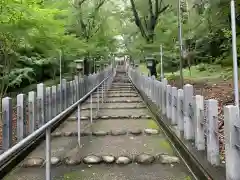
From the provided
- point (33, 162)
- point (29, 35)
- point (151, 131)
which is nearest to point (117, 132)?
point (151, 131)

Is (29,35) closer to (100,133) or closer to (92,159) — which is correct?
(100,133)

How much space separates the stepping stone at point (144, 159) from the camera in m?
5.97

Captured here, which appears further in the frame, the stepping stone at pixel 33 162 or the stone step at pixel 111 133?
the stone step at pixel 111 133

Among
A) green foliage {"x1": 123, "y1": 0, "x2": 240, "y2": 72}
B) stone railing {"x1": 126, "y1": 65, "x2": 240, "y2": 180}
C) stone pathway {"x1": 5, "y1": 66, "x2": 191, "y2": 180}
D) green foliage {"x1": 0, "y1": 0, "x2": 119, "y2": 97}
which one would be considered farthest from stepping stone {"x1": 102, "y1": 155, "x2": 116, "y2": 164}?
green foliage {"x1": 123, "y1": 0, "x2": 240, "y2": 72}

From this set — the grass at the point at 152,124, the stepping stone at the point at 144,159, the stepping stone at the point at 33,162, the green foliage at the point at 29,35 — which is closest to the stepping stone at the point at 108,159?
the stepping stone at the point at 144,159

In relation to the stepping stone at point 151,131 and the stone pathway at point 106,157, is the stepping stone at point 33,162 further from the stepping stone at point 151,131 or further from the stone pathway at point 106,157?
the stepping stone at point 151,131

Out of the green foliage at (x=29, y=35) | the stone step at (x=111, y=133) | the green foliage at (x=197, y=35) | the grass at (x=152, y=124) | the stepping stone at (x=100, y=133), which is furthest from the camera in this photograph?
the green foliage at (x=197, y=35)

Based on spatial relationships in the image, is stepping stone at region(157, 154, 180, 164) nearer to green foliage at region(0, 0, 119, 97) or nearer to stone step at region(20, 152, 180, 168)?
stone step at region(20, 152, 180, 168)

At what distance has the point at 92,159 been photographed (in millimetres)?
6109

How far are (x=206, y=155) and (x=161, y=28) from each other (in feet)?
51.1

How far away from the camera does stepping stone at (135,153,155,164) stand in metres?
5.97

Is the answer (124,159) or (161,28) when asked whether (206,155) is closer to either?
(124,159)

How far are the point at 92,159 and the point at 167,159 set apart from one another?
1396 millimetres

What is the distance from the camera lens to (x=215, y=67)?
20719 mm
